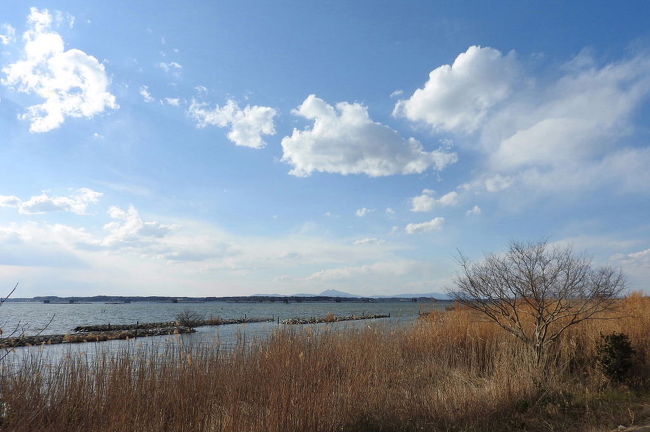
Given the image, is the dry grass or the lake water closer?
the dry grass

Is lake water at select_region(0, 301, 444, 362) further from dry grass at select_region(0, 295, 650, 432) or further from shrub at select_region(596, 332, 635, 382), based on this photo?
shrub at select_region(596, 332, 635, 382)

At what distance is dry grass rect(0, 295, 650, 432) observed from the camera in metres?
5.69

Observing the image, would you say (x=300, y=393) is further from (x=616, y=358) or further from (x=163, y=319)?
(x=163, y=319)

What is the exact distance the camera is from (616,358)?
930 centimetres

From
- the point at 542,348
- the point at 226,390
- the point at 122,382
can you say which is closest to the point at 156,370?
the point at 122,382

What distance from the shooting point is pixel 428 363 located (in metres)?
10.2

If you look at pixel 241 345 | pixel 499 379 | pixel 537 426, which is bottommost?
pixel 537 426

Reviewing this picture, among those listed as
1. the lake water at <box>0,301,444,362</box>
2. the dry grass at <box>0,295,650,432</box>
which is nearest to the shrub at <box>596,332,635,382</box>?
the dry grass at <box>0,295,650,432</box>

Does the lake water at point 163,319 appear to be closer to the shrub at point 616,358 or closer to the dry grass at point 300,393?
the dry grass at point 300,393

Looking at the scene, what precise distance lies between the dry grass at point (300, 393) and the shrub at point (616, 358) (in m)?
0.33

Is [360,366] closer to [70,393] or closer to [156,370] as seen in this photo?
[156,370]

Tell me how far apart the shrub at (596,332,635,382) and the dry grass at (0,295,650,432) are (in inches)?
13.0

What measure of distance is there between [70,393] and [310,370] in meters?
3.91

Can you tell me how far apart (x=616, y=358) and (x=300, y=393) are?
760 centimetres
